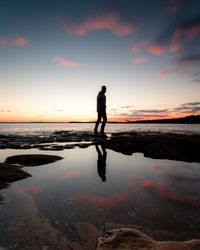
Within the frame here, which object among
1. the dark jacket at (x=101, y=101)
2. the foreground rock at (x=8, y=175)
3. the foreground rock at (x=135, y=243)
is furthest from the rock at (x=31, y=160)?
the dark jacket at (x=101, y=101)

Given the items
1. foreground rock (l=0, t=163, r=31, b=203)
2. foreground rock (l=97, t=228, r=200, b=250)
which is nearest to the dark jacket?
foreground rock (l=0, t=163, r=31, b=203)

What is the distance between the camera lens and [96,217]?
164 cm

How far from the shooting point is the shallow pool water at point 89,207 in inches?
53.8

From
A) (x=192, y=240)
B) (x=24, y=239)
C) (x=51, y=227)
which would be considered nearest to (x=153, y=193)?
(x=192, y=240)

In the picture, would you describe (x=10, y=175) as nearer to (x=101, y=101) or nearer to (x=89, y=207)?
(x=89, y=207)

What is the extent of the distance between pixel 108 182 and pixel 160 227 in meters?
1.24

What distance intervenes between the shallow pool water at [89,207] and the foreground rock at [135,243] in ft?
0.31

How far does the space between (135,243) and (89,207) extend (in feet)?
2.30

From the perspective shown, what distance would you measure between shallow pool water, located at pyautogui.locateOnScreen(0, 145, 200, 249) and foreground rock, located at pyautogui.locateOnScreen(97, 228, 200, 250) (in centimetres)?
10

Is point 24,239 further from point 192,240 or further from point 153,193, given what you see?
point 153,193

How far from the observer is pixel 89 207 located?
1.83 m

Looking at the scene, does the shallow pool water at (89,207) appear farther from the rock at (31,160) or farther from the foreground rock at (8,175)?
the rock at (31,160)

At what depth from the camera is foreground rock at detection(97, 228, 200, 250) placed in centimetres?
121

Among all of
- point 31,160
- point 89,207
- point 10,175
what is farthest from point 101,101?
point 89,207
